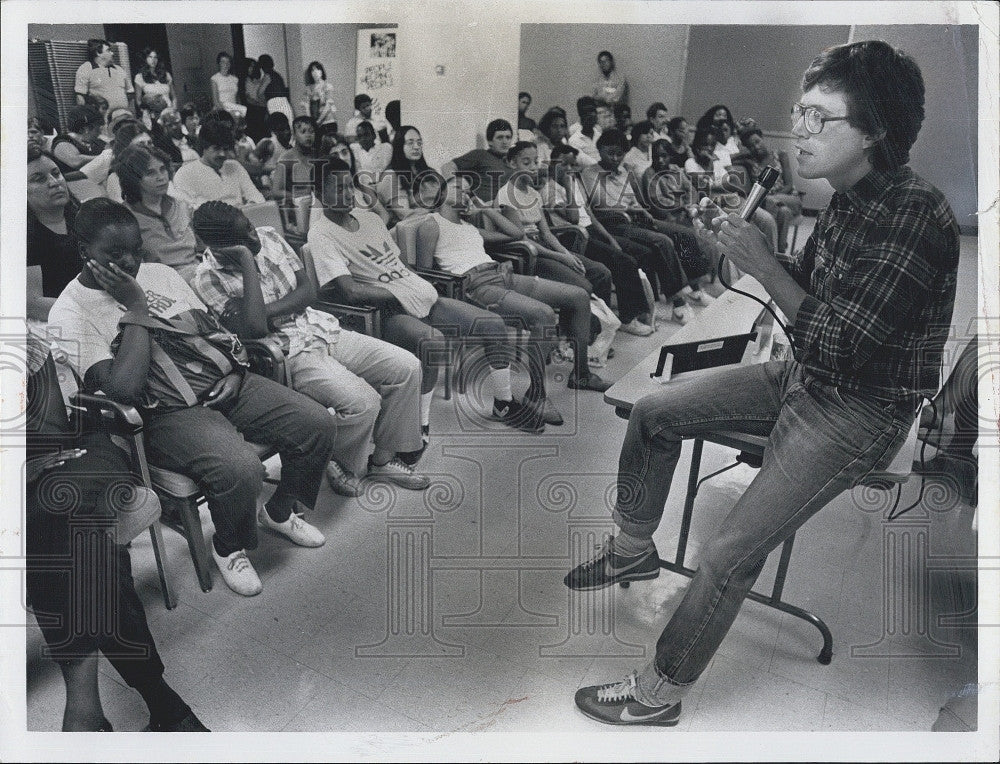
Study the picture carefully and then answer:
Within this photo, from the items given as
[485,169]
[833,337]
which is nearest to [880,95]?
[833,337]

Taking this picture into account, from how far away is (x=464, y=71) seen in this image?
1.98m

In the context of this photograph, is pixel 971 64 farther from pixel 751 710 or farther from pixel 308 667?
Answer: pixel 308 667

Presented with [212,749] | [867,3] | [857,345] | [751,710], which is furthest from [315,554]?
[867,3]

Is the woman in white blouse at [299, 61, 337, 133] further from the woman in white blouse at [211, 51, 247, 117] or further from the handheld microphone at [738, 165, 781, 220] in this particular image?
the handheld microphone at [738, 165, 781, 220]

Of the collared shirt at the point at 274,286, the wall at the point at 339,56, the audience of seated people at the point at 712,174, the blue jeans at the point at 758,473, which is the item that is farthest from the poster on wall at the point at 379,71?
the blue jeans at the point at 758,473

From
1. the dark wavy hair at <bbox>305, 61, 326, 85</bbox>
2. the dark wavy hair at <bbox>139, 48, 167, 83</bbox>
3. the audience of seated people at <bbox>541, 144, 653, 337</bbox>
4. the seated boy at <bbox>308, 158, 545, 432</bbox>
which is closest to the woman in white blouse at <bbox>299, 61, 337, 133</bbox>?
the dark wavy hair at <bbox>305, 61, 326, 85</bbox>

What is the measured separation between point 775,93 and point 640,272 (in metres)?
0.50

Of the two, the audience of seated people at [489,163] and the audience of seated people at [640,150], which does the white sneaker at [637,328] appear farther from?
the audience of seated people at [489,163]

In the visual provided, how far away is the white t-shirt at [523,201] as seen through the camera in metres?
2.02

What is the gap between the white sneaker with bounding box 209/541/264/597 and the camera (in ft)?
6.71

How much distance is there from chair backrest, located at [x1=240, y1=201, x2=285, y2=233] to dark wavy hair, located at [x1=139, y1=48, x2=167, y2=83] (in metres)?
0.35

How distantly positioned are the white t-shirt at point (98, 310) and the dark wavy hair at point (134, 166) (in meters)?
0.17

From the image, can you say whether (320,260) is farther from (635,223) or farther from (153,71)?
(635,223)

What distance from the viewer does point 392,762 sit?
2.00 metres
